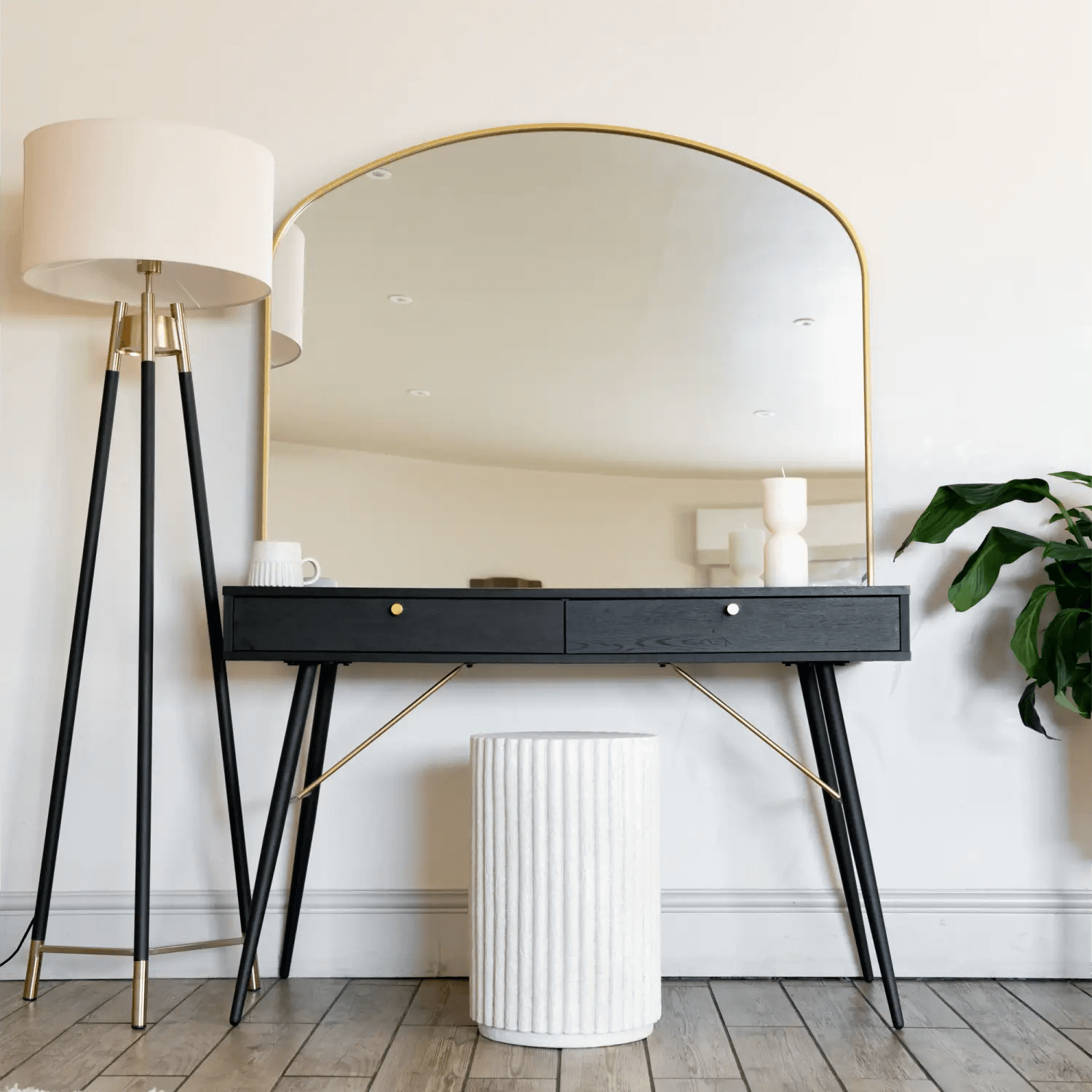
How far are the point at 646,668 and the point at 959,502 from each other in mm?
749

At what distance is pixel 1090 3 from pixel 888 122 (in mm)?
541

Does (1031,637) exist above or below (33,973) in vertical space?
above

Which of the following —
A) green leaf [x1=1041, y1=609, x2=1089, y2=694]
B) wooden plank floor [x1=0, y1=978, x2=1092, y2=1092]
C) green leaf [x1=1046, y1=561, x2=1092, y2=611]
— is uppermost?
green leaf [x1=1046, y1=561, x2=1092, y2=611]

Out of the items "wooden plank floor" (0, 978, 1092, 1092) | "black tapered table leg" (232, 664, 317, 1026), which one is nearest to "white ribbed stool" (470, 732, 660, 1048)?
"wooden plank floor" (0, 978, 1092, 1092)

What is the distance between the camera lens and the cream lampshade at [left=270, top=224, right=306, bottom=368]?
2555 millimetres

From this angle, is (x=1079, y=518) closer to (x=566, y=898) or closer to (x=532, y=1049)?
(x=566, y=898)

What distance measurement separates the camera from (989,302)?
2553 millimetres

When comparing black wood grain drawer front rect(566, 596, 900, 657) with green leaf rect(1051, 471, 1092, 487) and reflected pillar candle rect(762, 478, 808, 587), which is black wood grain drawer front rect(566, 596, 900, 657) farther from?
green leaf rect(1051, 471, 1092, 487)

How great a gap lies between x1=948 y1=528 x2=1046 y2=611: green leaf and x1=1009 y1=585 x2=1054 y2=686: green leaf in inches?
3.5

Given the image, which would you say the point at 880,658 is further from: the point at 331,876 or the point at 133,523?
the point at 133,523

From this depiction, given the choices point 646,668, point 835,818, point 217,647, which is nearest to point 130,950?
point 217,647

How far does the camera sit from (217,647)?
237cm

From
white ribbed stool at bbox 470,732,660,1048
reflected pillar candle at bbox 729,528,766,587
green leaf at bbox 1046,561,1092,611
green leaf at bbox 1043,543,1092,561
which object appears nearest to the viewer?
white ribbed stool at bbox 470,732,660,1048

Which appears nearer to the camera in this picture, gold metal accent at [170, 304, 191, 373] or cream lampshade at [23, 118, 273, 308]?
cream lampshade at [23, 118, 273, 308]
